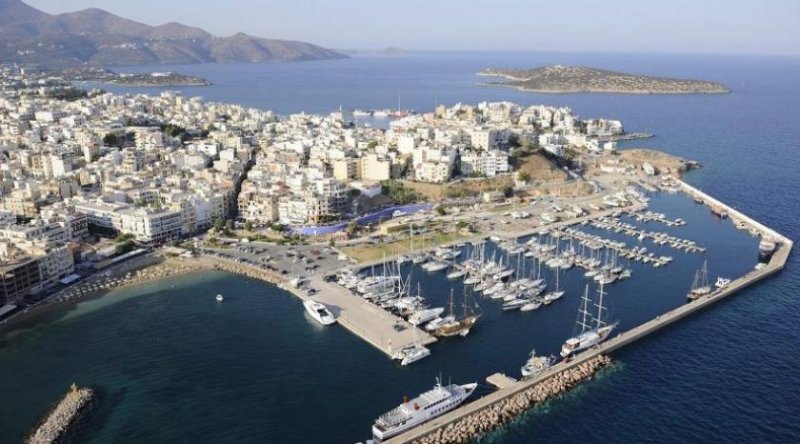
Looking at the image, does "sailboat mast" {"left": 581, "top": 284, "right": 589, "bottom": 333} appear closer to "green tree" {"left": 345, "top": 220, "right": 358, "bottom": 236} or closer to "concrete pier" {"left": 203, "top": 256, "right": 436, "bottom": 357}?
"concrete pier" {"left": 203, "top": 256, "right": 436, "bottom": 357}

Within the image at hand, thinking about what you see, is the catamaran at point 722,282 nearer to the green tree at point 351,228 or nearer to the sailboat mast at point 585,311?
the sailboat mast at point 585,311

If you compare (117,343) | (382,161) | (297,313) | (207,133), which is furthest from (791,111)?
(117,343)

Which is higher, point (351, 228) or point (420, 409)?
point (351, 228)

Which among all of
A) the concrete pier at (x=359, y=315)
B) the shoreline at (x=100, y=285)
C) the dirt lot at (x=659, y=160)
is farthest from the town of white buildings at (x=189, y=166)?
the concrete pier at (x=359, y=315)

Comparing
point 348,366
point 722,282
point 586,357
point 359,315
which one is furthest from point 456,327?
point 722,282

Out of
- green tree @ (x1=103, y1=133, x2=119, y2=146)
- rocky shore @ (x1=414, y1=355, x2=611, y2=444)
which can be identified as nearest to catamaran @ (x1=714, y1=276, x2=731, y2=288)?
rocky shore @ (x1=414, y1=355, x2=611, y2=444)

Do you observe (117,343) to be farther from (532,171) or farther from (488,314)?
(532,171)

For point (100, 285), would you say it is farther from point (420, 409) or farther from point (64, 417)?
point (420, 409)
